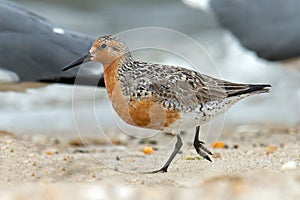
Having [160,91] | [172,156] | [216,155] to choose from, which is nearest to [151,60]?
[216,155]

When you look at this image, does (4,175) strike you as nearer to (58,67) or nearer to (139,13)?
(58,67)

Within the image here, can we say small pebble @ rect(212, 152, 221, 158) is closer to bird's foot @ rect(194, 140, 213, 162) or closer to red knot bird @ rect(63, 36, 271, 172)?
bird's foot @ rect(194, 140, 213, 162)

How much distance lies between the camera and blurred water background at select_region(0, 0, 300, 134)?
7654 millimetres

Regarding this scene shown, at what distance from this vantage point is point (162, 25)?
42.9 ft

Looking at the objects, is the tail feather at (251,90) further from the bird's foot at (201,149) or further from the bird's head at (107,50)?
the bird's head at (107,50)

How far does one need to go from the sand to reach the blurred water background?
0.32 m

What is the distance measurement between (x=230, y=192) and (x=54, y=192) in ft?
2.25

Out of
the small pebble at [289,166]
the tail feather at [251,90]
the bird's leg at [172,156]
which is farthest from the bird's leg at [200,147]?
the small pebble at [289,166]

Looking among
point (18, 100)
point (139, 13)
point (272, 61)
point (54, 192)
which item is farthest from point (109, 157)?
point (139, 13)

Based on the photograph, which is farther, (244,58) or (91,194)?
(244,58)

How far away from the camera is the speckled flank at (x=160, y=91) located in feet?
13.2

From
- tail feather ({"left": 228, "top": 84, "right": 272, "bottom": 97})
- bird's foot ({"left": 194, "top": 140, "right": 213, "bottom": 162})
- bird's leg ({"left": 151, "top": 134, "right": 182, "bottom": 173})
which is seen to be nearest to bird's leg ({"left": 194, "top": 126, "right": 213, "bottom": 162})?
bird's foot ({"left": 194, "top": 140, "right": 213, "bottom": 162})

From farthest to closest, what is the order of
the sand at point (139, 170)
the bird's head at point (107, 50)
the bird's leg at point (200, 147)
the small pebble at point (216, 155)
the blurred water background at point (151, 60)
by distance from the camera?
the blurred water background at point (151, 60) < the small pebble at point (216, 155) < the bird's leg at point (200, 147) < the bird's head at point (107, 50) < the sand at point (139, 170)

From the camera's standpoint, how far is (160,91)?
4.05m
